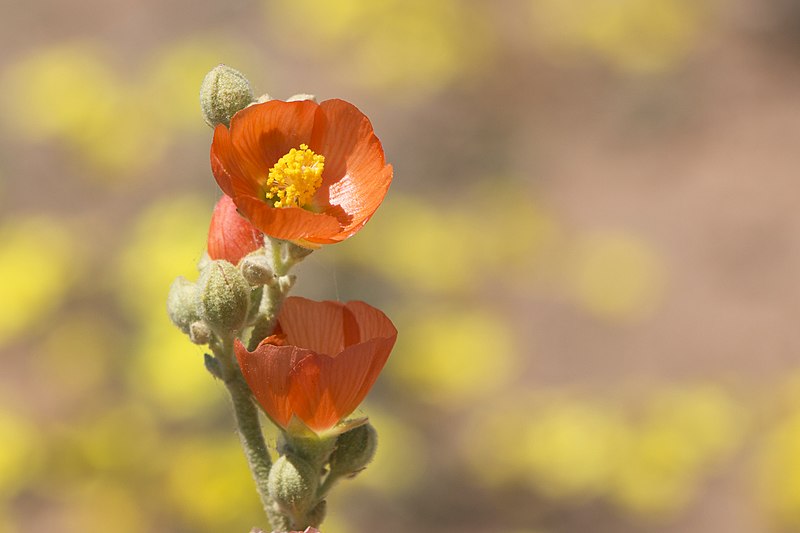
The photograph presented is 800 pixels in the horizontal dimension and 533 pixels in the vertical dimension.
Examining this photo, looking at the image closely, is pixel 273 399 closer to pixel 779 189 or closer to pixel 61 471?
pixel 61 471

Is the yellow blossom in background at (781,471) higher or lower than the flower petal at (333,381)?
higher

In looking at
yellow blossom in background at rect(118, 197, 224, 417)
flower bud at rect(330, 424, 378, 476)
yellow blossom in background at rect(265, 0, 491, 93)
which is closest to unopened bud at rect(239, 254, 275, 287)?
flower bud at rect(330, 424, 378, 476)

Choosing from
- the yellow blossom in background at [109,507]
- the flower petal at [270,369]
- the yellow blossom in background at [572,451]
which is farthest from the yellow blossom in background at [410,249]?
the flower petal at [270,369]

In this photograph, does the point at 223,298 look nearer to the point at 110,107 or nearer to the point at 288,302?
the point at 288,302

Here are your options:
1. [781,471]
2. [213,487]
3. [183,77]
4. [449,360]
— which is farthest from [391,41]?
[781,471]

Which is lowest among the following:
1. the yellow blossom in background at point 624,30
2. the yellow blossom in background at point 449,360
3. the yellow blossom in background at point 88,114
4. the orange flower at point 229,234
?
the orange flower at point 229,234

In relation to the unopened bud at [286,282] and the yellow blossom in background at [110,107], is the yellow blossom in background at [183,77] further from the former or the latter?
the unopened bud at [286,282]

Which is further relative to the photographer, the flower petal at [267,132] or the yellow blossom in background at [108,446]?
the yellow blossom in background at [108,446]
